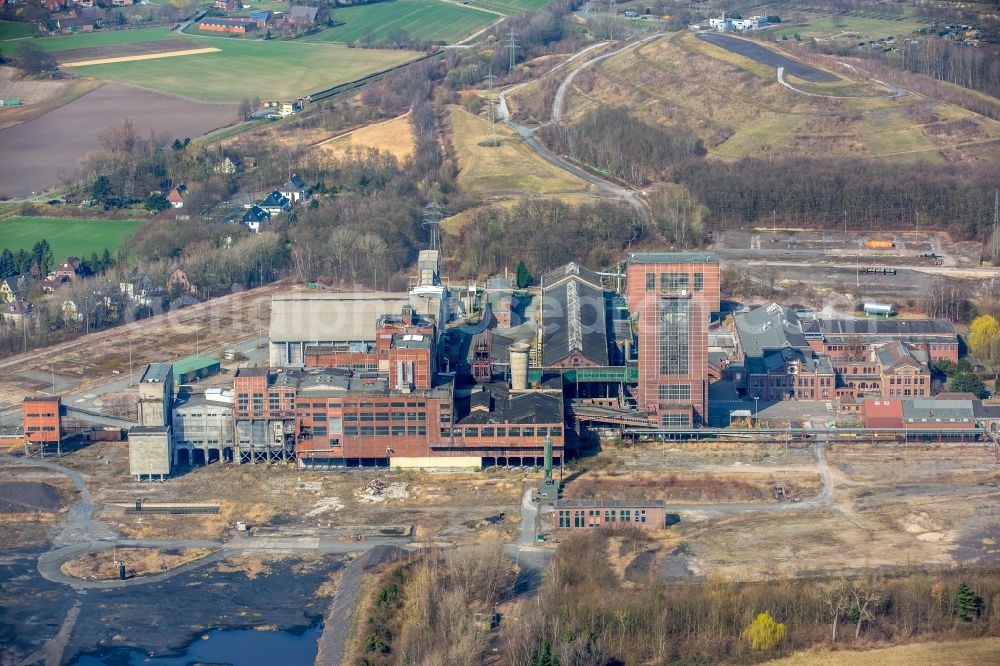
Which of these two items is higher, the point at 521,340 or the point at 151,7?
the point at 151,7

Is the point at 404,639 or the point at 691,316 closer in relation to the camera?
the point at 404,639

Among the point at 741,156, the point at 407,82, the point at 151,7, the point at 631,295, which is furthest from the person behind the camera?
the point at 151,7

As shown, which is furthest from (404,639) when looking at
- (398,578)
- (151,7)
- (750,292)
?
(151,7)

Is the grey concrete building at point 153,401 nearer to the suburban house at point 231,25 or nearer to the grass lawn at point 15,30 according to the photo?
the grass lawn at point 15,30

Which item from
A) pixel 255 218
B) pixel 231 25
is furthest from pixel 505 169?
pixel 231 25

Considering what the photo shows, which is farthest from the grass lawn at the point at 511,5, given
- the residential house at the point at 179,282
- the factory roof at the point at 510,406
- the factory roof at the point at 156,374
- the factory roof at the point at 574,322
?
the factory roof at the point at 156,374

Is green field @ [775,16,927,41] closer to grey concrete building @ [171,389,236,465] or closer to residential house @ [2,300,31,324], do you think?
residential house @ [2,300,31,324]

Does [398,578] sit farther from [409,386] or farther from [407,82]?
[407,82]
